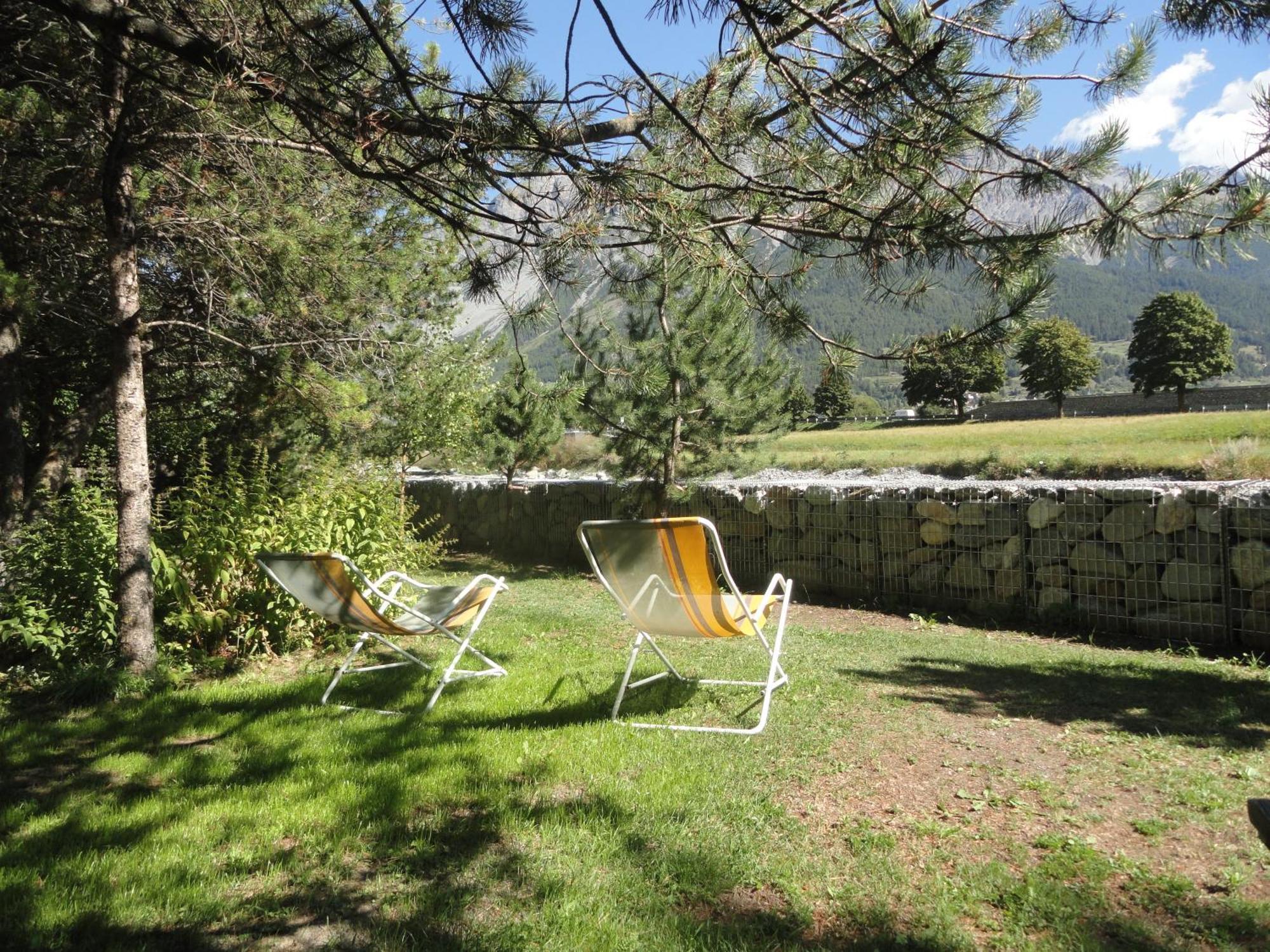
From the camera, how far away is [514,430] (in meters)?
12.9

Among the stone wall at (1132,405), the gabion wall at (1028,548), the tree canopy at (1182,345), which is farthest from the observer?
the tree canopy at (1182,345)

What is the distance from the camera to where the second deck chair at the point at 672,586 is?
3621 millimetres

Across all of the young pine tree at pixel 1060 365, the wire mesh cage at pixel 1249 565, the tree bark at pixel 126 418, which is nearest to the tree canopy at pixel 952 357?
the wire mesh cage at pixel 1249 565

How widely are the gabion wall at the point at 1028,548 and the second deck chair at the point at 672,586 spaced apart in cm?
358

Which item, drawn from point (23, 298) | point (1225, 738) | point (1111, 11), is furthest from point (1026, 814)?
point (23, 298)

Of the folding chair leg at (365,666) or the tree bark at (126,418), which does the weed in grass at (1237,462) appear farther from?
the tree bark at (126,418)

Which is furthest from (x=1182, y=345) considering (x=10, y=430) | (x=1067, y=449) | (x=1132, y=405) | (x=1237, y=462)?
(x=10, y=430)

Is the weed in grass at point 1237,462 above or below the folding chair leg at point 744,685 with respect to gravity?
above

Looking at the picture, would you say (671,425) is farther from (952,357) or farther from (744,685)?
(952,357)

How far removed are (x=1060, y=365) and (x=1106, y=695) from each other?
52.8 metres

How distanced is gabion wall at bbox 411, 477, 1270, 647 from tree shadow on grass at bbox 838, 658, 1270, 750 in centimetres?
112

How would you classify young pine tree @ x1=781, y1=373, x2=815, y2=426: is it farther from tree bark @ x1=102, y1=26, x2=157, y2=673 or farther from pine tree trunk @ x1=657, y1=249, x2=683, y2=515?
tree bark @ x1=102, y1=26, x2=157, y2=673

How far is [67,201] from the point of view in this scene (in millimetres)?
4801

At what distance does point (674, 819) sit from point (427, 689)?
2.04 meters
